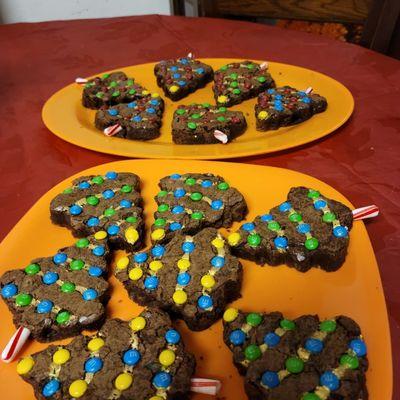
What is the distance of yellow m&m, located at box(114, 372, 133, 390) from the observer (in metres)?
0.88

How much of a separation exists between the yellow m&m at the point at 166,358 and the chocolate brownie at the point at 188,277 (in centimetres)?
12

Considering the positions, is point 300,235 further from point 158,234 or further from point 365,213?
point 158,234

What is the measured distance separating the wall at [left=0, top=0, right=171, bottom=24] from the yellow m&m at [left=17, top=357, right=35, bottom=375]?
3707 mm

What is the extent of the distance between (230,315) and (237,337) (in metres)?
0.06

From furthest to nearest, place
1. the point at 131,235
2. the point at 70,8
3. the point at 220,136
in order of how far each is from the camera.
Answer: the point at 70,8 → the point at 220,136 → the point at 131,235

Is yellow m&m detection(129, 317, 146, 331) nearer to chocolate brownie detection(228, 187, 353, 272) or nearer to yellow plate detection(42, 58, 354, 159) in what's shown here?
chocolate brownie detection(228, 187, 353, 272)

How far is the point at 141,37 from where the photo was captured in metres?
2.74

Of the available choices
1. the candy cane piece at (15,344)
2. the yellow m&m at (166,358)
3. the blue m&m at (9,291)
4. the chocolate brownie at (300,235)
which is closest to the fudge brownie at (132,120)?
the chocolate brownie at (300,235)

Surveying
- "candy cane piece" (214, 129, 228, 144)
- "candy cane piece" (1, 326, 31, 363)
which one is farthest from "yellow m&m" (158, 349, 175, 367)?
"candy cane piece" (214, 129, 228, 144)

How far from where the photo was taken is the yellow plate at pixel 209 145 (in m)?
1.58

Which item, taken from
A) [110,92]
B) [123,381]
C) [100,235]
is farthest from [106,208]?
[110,92]

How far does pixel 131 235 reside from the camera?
4.01 ft

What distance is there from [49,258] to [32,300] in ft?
0.45

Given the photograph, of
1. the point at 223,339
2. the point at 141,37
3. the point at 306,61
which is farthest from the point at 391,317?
the point at 141,37
